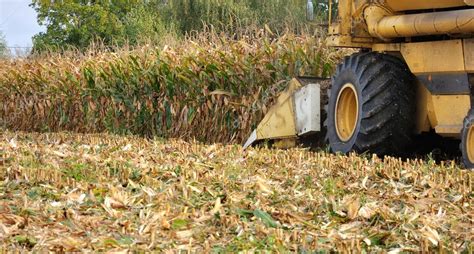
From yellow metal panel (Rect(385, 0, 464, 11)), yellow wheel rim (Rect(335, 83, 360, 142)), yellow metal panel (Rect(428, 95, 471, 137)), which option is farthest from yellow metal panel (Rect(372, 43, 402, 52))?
yellow metal panel (Rect(428, 95, 471, 137))

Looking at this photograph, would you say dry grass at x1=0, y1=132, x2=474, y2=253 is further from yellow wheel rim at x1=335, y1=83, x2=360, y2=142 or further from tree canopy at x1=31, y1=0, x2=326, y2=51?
tree canopy at x1=31, y1=0, x2=326, y2=51

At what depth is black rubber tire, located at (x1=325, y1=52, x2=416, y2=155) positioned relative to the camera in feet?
24.5

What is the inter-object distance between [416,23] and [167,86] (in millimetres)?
5675

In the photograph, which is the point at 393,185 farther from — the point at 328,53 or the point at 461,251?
the point at 328,53

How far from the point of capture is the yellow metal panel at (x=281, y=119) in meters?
9.23

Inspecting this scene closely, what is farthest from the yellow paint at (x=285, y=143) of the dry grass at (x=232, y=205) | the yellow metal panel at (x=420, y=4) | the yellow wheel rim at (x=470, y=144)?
the yellow wheel rim at (x=470, y=144)

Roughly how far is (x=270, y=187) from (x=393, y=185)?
2.56 ft

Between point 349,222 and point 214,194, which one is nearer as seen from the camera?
point 349,222

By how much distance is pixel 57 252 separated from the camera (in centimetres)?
344

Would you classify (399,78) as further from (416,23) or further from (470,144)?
(470,144)

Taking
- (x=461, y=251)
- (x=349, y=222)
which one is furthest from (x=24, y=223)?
(x=461, y=251)

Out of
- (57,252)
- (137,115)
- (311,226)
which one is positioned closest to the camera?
(57,252)

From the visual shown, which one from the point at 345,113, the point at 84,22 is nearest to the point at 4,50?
the point at 84,22

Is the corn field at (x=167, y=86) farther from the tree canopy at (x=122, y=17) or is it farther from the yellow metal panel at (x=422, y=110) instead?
the tree canopy at (x=122, y=17)
